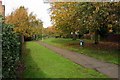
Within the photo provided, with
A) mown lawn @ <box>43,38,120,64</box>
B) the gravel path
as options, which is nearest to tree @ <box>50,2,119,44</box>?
mown lawn @ <box>43,38,120,64</box>

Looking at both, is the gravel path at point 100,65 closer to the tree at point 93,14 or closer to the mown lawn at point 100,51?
the mown lawn at point 100,51

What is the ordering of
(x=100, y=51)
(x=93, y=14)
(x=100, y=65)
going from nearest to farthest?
(x=100, y=65)
(x=93, y=14)
(x=100, y=51)

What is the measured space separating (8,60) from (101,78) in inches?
125

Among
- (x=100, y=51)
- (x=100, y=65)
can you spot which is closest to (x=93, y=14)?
(x=100, y=65)

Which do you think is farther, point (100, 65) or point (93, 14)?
point (93, 14)

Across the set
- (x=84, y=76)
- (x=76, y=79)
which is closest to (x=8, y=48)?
(x=76, y=79)

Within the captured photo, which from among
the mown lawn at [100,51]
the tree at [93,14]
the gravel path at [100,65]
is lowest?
the gravel path at [100,65]

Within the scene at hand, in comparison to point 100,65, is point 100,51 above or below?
above

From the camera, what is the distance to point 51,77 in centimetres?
407

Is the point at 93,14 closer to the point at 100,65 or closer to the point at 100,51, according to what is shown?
the point at 100,65

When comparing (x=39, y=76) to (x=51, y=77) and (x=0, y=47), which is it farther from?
(x=0, y=47)

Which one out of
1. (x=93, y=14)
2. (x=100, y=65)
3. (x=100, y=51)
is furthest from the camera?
(x=100, y=51)

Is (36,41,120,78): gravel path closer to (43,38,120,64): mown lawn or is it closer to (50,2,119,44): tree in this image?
(43,38,120,64): mown lawn

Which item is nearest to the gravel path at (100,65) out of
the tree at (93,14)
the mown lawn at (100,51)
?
the mown lawn at (100,51)
